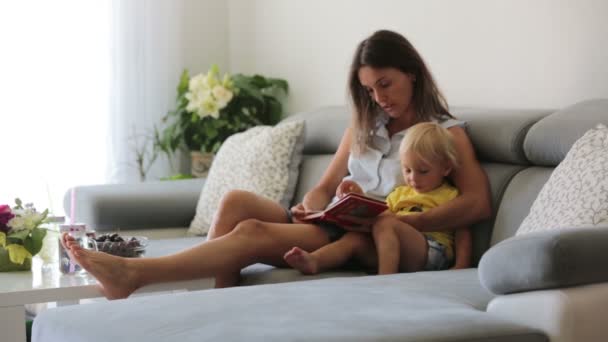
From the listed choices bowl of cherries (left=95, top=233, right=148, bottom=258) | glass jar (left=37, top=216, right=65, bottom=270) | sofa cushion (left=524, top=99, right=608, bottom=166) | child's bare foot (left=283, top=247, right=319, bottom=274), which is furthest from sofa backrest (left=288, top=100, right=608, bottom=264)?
glass jar (left=37, top=216, right=65, bottom=270)

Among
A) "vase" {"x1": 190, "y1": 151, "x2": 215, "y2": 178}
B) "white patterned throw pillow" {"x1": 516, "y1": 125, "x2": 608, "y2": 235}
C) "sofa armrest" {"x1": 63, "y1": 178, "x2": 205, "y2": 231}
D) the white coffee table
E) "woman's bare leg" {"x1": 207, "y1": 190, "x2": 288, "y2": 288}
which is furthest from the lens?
"vase" {"x1": 190, "y1": 151, "x2": 215, "y2": 178}

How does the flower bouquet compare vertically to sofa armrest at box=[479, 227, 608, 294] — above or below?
below

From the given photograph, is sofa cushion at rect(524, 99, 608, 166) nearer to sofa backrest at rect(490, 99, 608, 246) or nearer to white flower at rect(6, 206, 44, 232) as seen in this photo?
sofa backrest at rect(490, 99, 608, 246)

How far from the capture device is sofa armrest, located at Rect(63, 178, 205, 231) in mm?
3428

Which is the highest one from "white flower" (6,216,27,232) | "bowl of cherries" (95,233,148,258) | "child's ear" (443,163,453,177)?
"child's ear" (443,163,453,177)

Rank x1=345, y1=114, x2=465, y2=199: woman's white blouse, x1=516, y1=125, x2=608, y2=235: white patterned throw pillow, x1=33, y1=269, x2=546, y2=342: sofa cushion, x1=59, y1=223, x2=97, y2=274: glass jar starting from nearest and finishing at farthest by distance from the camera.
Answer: x1=33, y1=269, x2=546, y2=342: sofa cushion
x1=516, y1=125, x2=608, y2=235: white patterned throw pillow
x1=59, y1=223, x2=97, y2=274: glass jar
x1=345, y1=114, x2=465, y2=199: woman's white blouse

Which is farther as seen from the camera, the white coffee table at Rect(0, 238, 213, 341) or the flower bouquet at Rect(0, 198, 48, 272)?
the flower bouquet at Rect(0, 198, 48, 272)

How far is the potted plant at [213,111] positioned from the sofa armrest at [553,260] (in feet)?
8.60

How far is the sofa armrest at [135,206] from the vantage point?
3428 millimetres

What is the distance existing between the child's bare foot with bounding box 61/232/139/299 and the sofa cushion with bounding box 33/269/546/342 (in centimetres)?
34

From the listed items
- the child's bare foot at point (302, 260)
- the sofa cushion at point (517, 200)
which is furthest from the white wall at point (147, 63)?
the sofa cushion at point (517, 200)

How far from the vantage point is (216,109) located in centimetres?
429

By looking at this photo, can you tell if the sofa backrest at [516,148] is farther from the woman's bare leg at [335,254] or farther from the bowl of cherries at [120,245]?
the bowl of cherries at [120,245]

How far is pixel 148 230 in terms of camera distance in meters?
3.50
